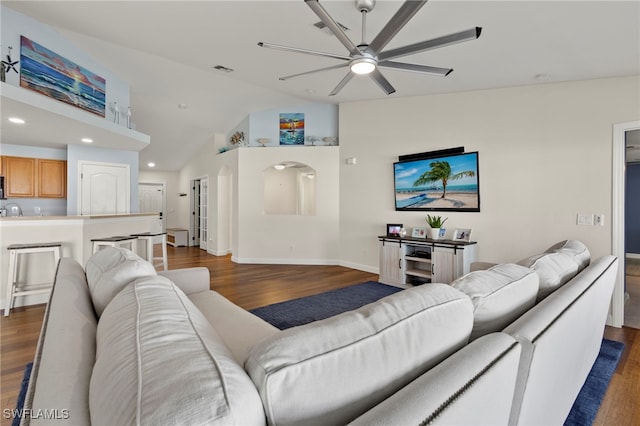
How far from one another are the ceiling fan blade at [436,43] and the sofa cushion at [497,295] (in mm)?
1511

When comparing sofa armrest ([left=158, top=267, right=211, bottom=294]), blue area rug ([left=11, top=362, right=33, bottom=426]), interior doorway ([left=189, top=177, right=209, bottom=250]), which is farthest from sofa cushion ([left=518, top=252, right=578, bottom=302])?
interior doorway ([left=189, top=177, right=209, bottom=250])

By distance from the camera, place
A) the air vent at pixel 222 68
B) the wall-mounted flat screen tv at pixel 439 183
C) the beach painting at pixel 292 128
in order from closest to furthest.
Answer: the air vent at pixel 222 68, the wall-mounted flat screen tv at pixel 439 183, the beach painting at pixel 292 128

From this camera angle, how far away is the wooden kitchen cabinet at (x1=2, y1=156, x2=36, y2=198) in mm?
4891

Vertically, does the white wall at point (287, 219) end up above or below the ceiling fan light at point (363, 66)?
below

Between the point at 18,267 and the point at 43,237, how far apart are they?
0.40 meters

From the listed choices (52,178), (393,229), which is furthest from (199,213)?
(393,229)

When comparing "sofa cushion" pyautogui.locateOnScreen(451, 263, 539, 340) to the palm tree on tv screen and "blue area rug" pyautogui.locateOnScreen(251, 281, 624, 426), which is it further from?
the palm tree on tv screen

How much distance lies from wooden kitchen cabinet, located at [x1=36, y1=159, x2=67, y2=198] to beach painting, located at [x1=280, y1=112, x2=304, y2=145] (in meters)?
A: 3.96

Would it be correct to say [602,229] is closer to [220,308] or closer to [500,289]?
[500,289]

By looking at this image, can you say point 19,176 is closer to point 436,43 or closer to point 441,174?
point 436,43

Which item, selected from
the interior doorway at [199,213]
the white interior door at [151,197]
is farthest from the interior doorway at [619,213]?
the white interior door at [151,197]

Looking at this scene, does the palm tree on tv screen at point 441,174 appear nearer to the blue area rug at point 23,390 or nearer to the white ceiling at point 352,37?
the white ceiling at point 352,37

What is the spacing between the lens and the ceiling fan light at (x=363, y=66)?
2379 mm

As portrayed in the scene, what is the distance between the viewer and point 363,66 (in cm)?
245
